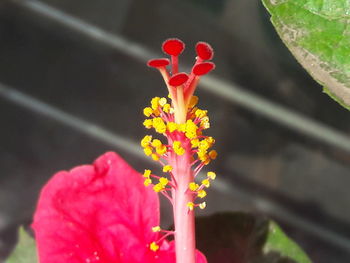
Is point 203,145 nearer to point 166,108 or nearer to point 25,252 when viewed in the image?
point 166,108

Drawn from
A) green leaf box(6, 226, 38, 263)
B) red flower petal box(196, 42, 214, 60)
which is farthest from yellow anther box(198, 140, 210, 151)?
green leaf box(6, 226, 38, 263)

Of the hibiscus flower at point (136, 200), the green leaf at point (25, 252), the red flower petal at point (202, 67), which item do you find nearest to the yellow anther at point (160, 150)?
the hibiscus flower at point (136, 200)

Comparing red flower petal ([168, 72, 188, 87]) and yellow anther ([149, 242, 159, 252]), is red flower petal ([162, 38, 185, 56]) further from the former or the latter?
yellow anther ([149, 242, 159, 252])

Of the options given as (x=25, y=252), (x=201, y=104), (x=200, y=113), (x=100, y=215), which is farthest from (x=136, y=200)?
(x=201, y=104)

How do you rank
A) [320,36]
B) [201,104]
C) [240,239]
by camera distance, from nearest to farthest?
[320,36] → [240,239] → [201,104]

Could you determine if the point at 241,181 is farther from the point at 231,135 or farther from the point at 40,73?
the point at 40,73
